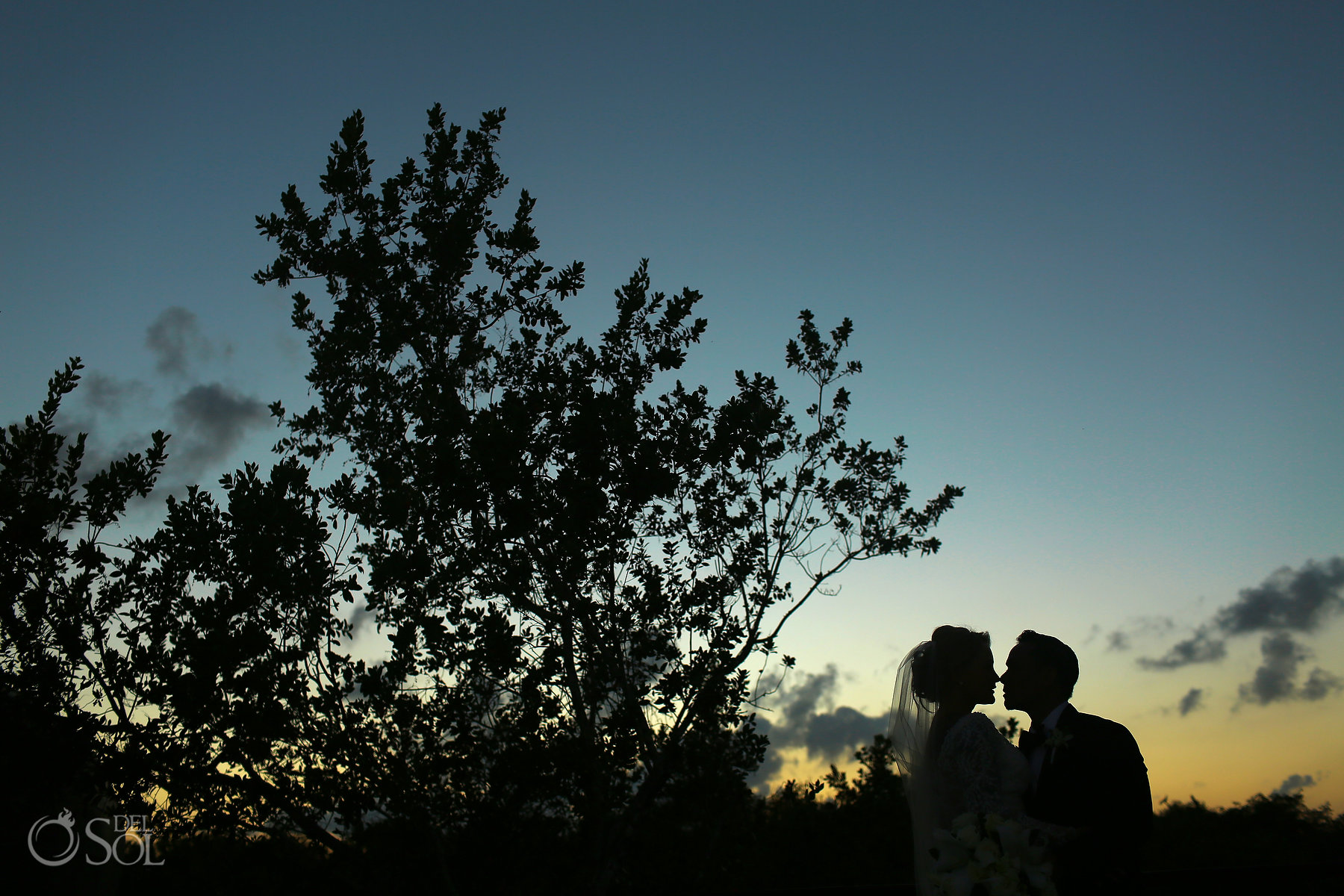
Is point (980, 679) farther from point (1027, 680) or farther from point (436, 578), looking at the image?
point (436, 578)

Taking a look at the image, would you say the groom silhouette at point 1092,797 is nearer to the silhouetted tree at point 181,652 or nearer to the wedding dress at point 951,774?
the wedding dress at point 951,774

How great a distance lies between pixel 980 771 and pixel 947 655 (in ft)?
1.88

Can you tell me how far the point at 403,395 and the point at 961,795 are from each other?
6.04 meters

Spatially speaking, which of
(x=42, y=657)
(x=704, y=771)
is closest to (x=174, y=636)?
(x=42, y=657)

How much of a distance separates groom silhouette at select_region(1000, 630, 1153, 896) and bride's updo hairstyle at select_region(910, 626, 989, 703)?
44 centimetres

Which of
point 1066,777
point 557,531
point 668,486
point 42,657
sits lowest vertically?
point 1066,777

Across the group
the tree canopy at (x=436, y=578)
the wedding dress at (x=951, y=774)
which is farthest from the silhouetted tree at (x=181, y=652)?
the wedding dress at (x=951, y=774)

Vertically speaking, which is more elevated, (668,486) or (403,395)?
(403,395)

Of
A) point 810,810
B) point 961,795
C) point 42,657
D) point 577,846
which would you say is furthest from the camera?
point 810,810

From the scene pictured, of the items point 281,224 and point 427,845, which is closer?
point 427,845

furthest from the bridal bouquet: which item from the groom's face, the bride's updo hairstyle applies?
the bride's updo hairstyle

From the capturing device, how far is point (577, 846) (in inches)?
269

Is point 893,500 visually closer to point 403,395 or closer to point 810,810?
point 403,395

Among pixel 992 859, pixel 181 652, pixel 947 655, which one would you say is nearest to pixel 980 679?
pixel 947 655
